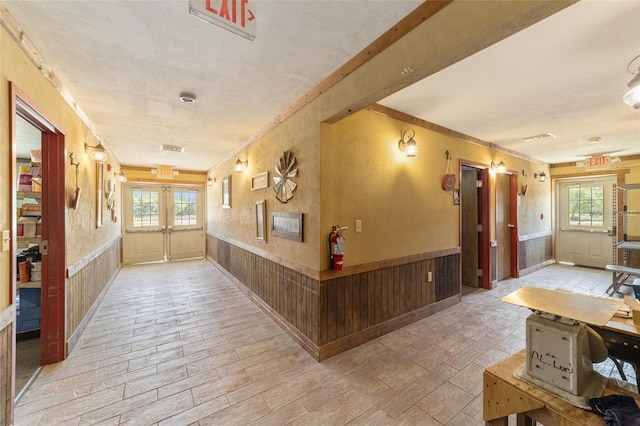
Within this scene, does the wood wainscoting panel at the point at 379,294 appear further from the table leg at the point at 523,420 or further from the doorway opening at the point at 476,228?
the table leg at the point at 523,420

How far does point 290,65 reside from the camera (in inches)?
83.0

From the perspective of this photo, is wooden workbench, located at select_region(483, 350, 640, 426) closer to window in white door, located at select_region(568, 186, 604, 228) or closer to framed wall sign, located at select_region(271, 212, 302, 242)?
framed wall sign, located at select_region(271, 212, 302, 242)

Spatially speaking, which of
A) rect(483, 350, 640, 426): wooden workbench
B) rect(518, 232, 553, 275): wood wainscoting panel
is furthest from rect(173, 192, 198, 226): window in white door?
rect(518, 232, 553, 275): wood wainscoting panel

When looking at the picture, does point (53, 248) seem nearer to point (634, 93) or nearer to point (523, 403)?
point (523, 403)

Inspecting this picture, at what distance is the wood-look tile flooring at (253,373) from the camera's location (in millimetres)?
1809

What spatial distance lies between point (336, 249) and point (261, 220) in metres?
1.57

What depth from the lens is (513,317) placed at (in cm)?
335

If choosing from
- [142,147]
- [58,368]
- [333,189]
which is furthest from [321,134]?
[142,147]

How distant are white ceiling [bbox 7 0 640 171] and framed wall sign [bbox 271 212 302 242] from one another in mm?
1247

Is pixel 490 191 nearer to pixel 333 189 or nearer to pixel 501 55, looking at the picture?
pixel 501 55

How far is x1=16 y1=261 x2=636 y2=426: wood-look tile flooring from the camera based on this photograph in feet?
5.93

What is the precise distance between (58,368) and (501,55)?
15.0 ft

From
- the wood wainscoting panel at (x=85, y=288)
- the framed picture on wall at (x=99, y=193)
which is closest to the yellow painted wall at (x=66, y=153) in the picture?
the framed picture on wall at (x=99, y=193)

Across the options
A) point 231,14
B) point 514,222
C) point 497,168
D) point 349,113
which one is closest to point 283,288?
point 349,113
